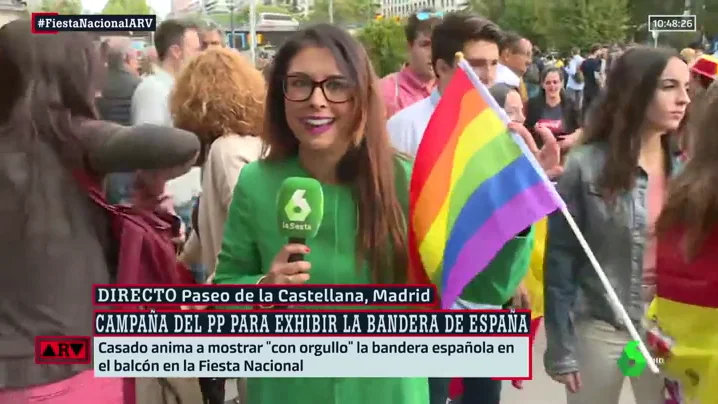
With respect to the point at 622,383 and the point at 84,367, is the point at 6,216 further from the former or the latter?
the point at 622,383

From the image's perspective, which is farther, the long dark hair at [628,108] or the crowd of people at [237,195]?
the long dark hair at [628,108]

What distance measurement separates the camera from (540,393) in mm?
2012

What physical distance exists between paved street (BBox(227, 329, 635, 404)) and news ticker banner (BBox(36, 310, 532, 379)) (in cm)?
26

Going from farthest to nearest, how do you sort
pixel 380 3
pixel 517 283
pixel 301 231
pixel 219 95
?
pixel 219 95 < pixel 380 3 < pixel 517 283 < pixel 301 231

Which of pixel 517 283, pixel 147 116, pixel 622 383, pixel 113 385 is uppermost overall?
pixel 147 116

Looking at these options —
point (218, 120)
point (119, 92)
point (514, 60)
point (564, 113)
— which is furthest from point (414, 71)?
point (119, 92)

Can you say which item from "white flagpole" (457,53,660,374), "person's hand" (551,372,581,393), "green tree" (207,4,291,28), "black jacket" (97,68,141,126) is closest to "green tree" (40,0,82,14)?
"black jacket" (97,68,141,126)

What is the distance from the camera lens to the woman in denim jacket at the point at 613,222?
156cm

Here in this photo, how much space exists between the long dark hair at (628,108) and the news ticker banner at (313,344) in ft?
1.36

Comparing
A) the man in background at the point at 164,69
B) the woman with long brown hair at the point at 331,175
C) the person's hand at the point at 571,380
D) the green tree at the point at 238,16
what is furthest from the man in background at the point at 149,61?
the person's hand at the point at 571,380

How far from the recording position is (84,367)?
1.31 meters

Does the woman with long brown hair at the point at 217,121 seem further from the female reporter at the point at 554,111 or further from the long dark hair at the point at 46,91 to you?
the female reporter at the point at 554,111

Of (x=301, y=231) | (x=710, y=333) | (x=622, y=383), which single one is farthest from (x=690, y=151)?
(x=301, y=231)

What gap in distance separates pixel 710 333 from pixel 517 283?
274 millimetres
